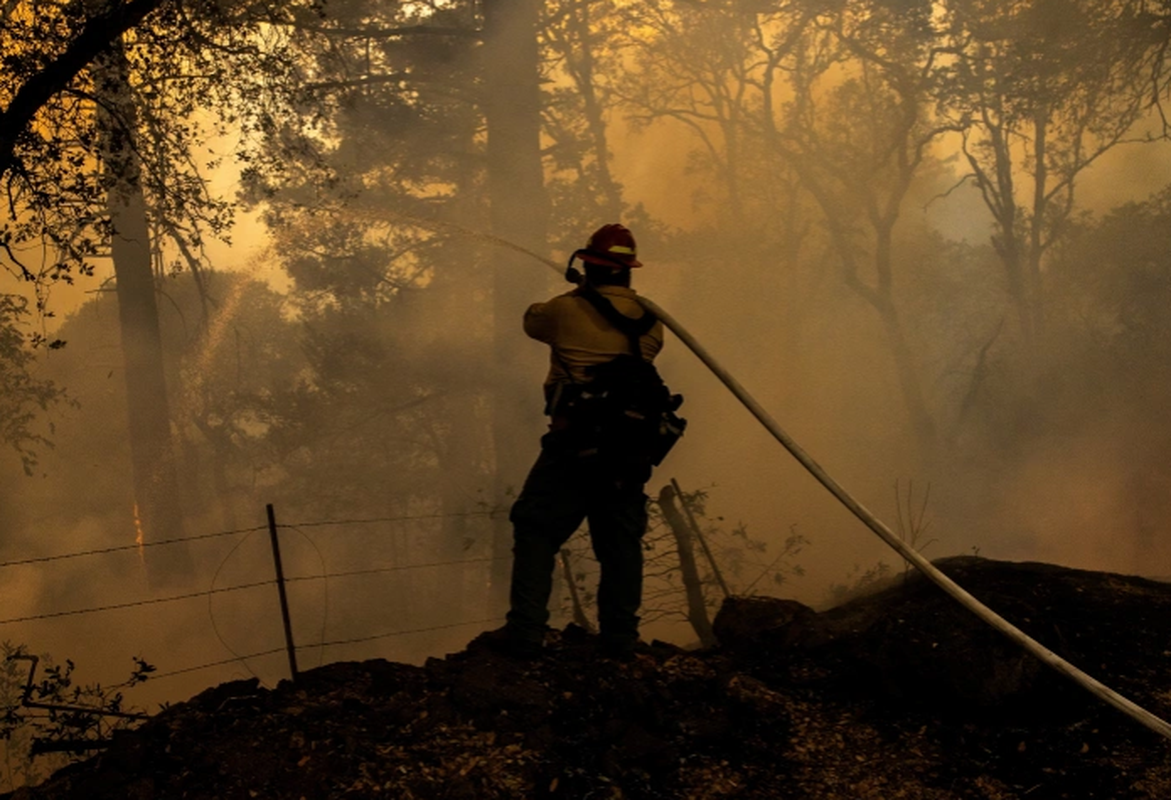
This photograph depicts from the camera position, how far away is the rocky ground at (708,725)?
370cm

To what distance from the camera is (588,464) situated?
4.57m

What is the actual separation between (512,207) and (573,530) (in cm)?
836

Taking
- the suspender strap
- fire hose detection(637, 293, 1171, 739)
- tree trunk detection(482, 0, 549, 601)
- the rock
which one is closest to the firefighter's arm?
the suspender strap

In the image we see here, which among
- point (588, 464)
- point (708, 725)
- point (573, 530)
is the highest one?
point (588, 464)

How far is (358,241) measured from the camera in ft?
43.4

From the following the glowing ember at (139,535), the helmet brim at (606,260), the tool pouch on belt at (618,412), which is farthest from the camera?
the glowing ember at (139,535)

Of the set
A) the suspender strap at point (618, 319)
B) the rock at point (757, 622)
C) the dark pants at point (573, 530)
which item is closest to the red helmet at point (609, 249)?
the suspender strap at point (618, 319)

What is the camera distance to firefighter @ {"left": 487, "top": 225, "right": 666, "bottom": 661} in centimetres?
457

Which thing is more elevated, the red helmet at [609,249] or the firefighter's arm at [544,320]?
the red helmet at [609,249]

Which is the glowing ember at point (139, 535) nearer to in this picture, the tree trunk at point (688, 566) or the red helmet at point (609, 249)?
the tree trunk at point (688, 566)

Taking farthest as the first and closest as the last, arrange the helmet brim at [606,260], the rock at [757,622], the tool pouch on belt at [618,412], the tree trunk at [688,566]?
the tree trunk at [688,566] → the rock at [757,622] → the helmet brim at [606,260] → the tool pouch on belt at [618,412]

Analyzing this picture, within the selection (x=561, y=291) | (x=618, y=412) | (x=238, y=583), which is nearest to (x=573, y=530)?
(x=618, y=412)

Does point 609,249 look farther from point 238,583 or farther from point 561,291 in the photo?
point 238,583

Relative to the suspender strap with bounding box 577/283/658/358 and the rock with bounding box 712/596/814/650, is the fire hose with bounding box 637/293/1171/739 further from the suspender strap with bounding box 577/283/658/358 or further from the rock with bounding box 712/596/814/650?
the rock with bounding box 712/596/814/650
